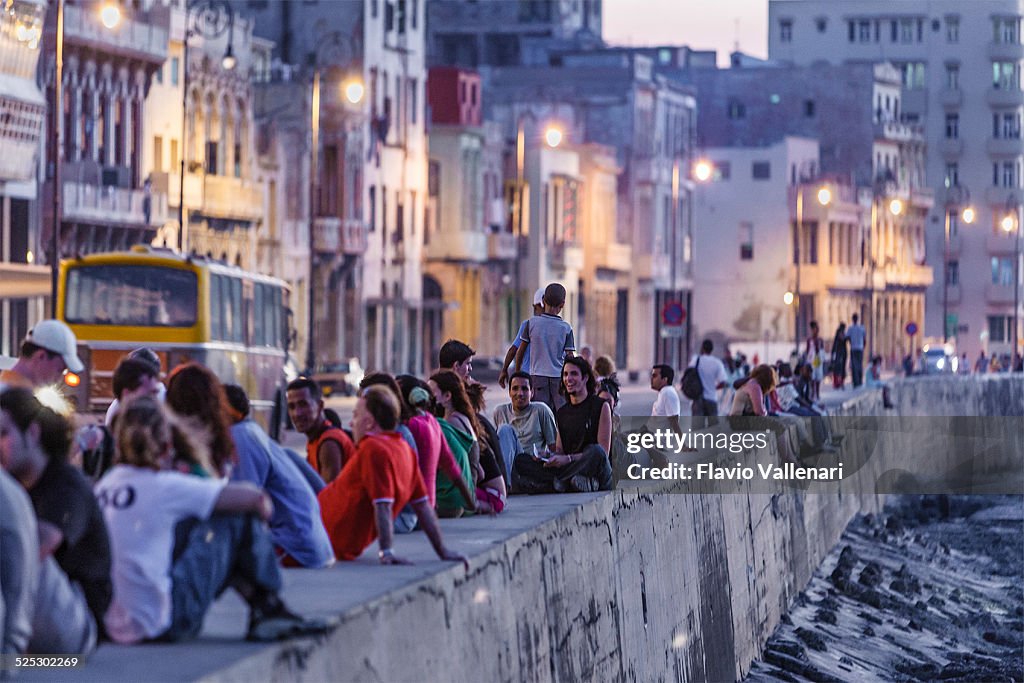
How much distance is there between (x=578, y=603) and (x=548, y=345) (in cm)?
543

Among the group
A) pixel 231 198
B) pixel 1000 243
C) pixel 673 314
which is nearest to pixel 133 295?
pixel 673 314

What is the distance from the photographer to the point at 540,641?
15430mm

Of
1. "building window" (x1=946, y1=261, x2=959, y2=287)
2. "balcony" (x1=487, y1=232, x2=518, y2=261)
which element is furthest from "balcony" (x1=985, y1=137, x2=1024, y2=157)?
"balcony" (x1=487, y1=232, x2=518, y2=261)

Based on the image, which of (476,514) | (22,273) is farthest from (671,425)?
(22,273)

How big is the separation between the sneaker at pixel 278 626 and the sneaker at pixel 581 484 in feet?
28.8

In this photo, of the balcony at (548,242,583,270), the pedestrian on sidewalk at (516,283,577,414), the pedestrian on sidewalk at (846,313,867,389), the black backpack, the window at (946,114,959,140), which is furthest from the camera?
the window at (946,114,959,140)

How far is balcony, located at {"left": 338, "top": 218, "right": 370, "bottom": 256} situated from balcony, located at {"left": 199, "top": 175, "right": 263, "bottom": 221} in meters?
4.97

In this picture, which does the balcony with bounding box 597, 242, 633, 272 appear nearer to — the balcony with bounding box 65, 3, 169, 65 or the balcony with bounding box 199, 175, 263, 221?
the balcony with bounding box 199, 175, 263, 221

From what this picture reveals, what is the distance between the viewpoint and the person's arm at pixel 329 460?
1542 cm

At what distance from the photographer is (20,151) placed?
52.8 metres

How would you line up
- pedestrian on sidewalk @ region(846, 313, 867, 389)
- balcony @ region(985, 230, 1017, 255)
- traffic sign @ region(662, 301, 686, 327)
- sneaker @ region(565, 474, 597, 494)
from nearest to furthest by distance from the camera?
sneaker @ region(565, 474, 597, 494) → traffic sign @ region(662, 301, 686, 327) → pedestrian on sidewalk @ region(846, 313, 867, 389) → balcony @ region(985, 230, 1017, 255)

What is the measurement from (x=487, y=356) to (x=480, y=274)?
309 cm

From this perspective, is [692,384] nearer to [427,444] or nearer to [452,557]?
[427,444]

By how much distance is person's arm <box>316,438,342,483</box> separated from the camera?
50.6 feet
